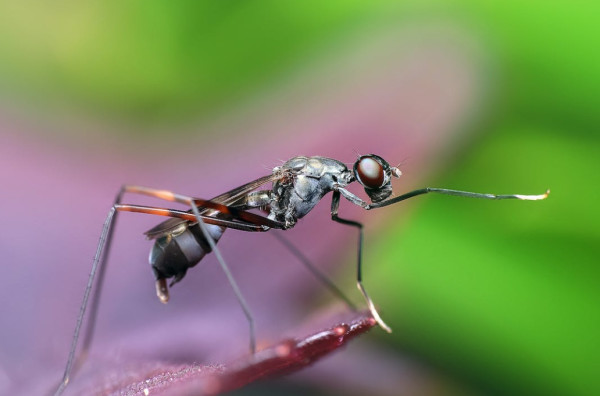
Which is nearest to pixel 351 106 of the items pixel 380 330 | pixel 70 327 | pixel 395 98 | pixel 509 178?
pixel 395 98

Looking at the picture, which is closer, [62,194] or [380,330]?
[380,330]

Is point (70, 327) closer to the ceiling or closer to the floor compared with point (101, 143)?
closer to the floor

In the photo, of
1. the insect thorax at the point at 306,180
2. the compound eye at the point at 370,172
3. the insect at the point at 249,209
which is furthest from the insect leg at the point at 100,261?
the compound eye at the point at 370,172

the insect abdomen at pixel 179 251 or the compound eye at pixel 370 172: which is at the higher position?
the compound eye at pixel 370 172

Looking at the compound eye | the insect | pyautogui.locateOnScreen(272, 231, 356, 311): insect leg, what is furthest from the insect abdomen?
the compound eye

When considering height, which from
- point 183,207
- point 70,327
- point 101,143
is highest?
point 101,143

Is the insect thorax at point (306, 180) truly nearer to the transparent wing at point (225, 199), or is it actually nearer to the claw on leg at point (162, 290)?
the transparent wing at point (225, 199)

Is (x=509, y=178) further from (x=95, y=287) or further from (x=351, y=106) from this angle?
(x=95, y=287)
